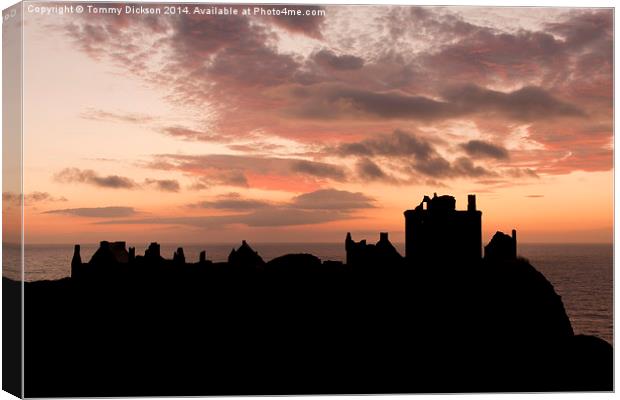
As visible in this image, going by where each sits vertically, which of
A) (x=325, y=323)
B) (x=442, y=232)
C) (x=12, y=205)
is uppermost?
(x=12, y=205)

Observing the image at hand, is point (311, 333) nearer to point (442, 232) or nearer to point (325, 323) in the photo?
point (325, 323)

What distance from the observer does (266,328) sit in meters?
12.3

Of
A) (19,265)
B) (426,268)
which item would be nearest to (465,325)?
(426,268)

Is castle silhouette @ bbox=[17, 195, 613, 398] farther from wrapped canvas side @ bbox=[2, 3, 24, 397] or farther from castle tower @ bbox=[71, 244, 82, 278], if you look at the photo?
wrapped canvas side @ bbox=[2, 3, 24, 397]

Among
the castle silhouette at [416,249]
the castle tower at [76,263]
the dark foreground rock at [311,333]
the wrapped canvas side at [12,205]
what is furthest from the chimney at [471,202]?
the wrapped canvas side at [12,205]

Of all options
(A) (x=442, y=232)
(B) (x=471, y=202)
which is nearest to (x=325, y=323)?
(A) (x=442, y=232)

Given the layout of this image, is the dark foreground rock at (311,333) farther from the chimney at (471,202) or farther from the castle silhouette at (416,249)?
the chimney at (471,202)

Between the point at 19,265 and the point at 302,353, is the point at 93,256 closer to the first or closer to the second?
the point at 19,265

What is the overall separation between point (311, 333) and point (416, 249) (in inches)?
79.9

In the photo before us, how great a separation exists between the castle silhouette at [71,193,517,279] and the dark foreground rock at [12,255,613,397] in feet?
0.48

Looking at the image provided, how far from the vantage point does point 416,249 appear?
1272cm

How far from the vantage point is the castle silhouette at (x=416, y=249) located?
11.9 m

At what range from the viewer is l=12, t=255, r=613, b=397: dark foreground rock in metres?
11.7

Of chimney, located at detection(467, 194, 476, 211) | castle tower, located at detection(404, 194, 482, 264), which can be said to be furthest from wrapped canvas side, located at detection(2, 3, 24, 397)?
chimney, located at detection(467, 194, 476, 211)
